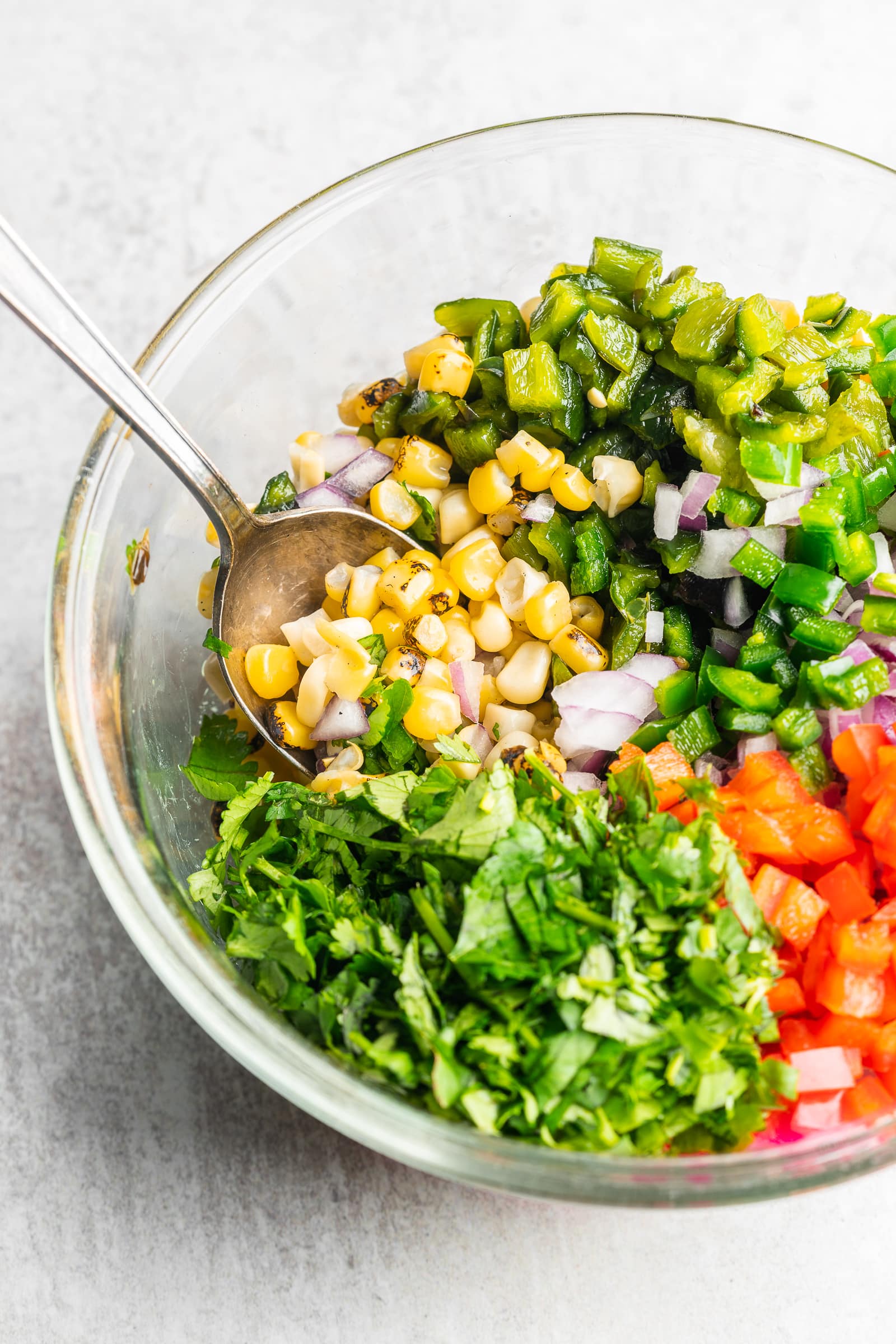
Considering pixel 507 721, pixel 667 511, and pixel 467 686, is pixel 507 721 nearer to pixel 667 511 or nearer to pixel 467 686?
pixel 467 686

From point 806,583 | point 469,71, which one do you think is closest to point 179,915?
point 806,583

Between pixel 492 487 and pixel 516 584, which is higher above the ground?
pixel 492 487

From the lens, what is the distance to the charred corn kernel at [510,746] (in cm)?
191

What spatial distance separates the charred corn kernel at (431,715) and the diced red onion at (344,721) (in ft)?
0.28

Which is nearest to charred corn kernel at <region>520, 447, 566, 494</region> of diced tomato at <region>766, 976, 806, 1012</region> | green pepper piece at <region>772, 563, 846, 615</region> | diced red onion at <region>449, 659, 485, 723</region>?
diced red onion at <region>449, 659, 485, 723</region>

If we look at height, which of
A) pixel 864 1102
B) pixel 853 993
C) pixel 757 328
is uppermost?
pixel 757 328

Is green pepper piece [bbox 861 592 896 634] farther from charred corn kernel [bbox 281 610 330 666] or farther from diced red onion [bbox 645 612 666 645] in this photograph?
charred corn kernel [bbox 281 610 330 666]

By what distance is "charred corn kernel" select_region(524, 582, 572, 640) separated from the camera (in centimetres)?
200

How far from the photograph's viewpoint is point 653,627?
199 cm

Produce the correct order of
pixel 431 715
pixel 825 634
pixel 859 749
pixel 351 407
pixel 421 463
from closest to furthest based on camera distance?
pixel 859 749 → pixel 825 634 → pixel 431 715 → pixel 421 463 → pixel 351 407

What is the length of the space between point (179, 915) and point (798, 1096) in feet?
3.18

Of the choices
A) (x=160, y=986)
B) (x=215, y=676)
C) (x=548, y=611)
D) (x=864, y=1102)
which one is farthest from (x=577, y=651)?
(x=160, y=986)

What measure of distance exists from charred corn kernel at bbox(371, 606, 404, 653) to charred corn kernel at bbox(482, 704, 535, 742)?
0.73ft

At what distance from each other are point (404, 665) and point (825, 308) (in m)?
1.05
